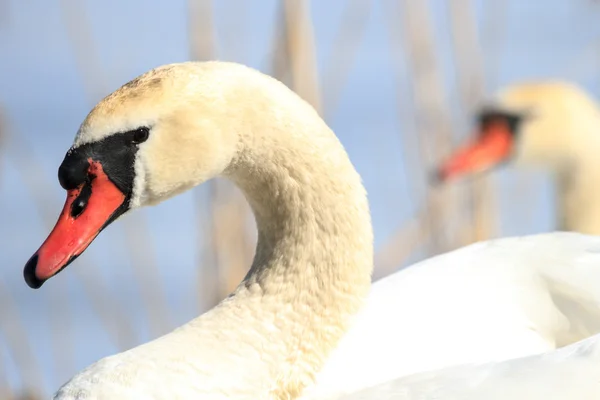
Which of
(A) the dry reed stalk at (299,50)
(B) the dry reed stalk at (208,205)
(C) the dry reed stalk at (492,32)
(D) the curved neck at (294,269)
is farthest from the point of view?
(C) the dry reed stalk at (492,32)

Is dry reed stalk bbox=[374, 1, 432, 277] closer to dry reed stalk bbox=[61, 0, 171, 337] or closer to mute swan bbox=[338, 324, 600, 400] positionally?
dry reed stalk bbox=[61, 0, 171, 337]

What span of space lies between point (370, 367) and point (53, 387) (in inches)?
74.5

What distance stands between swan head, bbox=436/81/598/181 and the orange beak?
9.55ft

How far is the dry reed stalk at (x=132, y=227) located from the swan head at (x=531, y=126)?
5.08 ft

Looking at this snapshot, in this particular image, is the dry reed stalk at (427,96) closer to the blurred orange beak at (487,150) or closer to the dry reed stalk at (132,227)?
the blurred orange beak at (487,150)

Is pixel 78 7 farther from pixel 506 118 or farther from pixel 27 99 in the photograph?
pixel 27 99

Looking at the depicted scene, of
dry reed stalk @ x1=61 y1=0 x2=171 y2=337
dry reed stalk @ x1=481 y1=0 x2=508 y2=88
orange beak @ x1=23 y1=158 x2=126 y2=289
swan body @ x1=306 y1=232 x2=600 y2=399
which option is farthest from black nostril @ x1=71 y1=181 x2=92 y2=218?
dry reed stalk @ x1=481 y1=0 x2=508 y2=88

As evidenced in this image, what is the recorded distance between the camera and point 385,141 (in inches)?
228

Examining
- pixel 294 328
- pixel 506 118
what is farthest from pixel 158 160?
pixel 506 118

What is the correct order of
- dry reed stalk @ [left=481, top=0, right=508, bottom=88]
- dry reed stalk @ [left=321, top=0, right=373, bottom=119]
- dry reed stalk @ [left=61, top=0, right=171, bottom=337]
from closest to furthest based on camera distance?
dry reed stalk @ [left=61, top=0, right=171, bottom=337], dry reed stalk @ [left=321, top=0, right=373, bottom=119], dry reed stalk @ [left=481, top=0, right=508, bottom=88]

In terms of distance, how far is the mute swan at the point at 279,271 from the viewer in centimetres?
173

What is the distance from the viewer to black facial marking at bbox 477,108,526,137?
4859 millimetres

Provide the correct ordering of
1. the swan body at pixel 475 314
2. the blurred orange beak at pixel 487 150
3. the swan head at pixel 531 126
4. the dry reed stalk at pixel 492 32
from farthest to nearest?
the swan head at pixel 531 126
the blurred orange beak at pixel 487 150
the dry reed stalk at pixel 492 32
the swan body at pixel 475 314

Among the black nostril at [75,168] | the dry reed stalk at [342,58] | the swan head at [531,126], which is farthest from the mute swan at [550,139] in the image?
the black nostril at [75,168]
